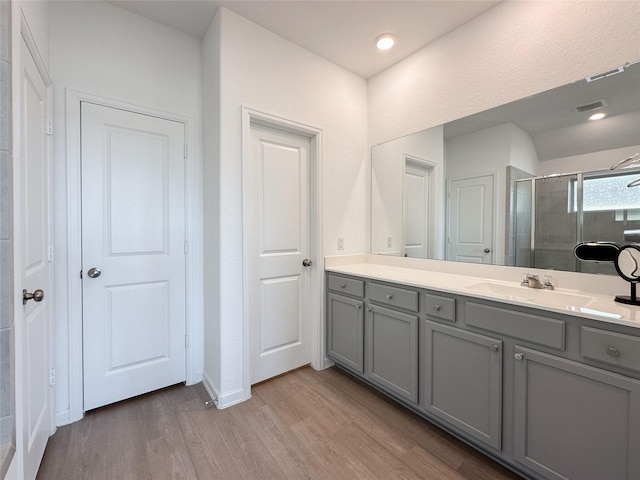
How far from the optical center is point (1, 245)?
84 cm

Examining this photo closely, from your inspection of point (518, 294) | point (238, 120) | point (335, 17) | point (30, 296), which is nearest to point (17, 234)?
point (30, 296)

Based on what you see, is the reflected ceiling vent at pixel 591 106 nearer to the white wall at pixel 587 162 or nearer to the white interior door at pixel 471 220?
the white wall at pixel 587 162

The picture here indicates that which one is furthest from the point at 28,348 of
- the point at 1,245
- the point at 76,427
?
the point at 76,427

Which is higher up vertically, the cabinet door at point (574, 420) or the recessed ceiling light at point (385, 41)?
the recessed ceiling light at point (385, 41)

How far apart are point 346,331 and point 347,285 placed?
1.25 feet

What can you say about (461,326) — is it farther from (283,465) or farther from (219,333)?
(219,333)

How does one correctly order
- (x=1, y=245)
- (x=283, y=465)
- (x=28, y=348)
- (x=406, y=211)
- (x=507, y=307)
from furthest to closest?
(x=406, y=211) < (x=283, y=465) < (x=507, y=307) < (x=28, y=348) < (x=1, y=245)

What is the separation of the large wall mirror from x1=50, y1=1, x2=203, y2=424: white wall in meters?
1.85

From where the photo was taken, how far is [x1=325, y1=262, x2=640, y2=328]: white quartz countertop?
113cm

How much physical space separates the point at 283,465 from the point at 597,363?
4.98 feet

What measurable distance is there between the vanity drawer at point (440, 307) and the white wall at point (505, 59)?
1379 millimetres

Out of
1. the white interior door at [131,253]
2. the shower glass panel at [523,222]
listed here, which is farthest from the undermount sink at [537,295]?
the white interior door at [131,253]

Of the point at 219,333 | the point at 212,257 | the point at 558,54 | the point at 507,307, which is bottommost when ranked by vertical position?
the point at 219,333

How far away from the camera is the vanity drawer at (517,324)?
3.98 ft
